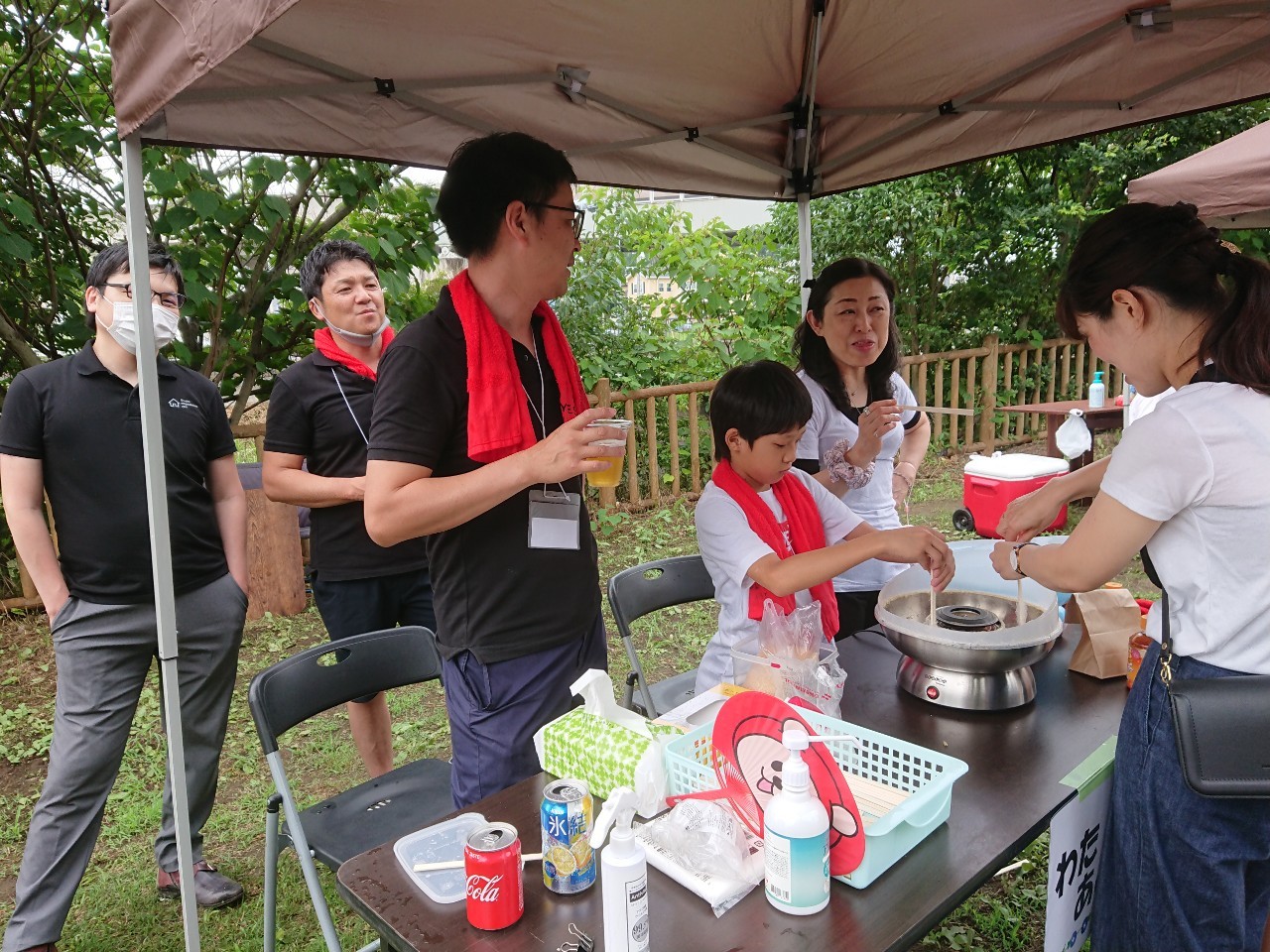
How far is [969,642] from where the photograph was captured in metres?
1.74

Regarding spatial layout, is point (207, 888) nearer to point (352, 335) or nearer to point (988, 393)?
point (352, 335)

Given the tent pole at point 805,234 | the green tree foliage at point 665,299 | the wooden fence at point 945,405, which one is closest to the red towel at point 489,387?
the tent pole at point 805,234

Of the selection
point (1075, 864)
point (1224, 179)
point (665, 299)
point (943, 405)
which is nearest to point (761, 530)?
point (1075, 864)

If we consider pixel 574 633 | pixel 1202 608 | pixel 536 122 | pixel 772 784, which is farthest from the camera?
pixel 536 122

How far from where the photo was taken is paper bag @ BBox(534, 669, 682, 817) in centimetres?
142

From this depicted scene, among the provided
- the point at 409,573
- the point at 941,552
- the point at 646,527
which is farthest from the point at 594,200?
the point at 941,552

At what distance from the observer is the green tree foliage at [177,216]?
464 centimetres

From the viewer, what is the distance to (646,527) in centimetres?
697

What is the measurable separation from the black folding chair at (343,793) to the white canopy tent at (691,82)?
0.27 m

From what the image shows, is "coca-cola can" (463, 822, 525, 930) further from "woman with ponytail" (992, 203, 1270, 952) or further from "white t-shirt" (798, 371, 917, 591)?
"white t-shirt" (798, 371, 917, 591)

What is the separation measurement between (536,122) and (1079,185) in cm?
942

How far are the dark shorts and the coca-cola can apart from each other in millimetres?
1744

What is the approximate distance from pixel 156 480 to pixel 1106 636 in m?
2.20

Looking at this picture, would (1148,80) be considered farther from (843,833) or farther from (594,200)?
(594,200)
